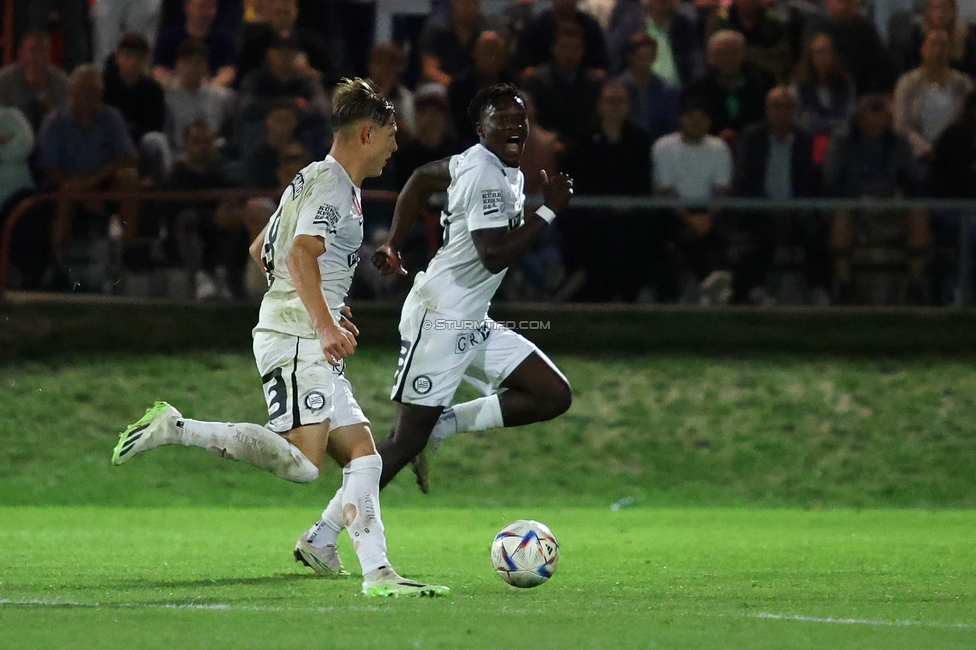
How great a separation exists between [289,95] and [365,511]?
8719 millimetres

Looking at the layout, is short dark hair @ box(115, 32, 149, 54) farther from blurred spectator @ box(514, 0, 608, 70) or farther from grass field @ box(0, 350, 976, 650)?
blurred spectator @ box(514, 0, 608, 70)

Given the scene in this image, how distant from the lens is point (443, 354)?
915 cm

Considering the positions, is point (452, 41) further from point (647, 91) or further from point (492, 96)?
point (492, 96)

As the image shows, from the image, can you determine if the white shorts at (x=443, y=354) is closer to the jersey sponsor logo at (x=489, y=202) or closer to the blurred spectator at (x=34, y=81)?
the jersey sponsor logo at (x=489, y=202)

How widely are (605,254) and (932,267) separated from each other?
2873mm

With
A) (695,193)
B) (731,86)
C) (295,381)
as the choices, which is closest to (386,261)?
(295,381)

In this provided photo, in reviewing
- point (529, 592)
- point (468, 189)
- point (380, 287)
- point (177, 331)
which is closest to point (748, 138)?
point (380, 287)

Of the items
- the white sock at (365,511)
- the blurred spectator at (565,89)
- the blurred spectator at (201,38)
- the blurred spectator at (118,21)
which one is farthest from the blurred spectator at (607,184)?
the white sock at (365,511)

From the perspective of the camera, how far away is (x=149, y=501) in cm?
1350

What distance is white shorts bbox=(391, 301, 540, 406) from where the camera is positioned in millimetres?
9094

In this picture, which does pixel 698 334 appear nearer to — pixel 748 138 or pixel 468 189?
pixel 748 138

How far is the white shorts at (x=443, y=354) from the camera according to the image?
9.09 metres

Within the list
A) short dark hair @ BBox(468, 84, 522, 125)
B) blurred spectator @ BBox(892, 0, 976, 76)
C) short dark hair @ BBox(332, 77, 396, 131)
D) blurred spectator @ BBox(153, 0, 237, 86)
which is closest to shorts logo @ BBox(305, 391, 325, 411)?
short dark hair @ BBox(332, 77, 396, 131)

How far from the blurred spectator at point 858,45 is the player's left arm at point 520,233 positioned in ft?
26.2
